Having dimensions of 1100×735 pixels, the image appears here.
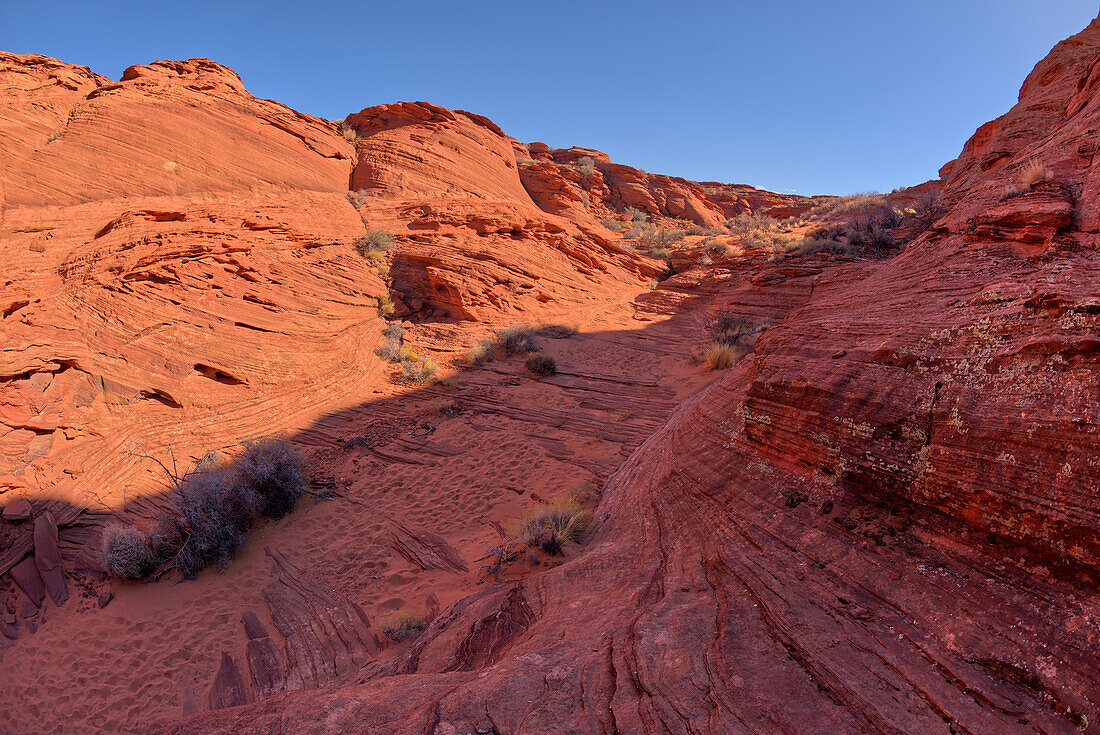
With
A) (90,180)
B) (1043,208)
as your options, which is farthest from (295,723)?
(90,180)

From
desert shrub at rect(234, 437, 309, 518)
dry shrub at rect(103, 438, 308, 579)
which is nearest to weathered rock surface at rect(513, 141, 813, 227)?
desert shrub at rect(234, 437, 309, 518)

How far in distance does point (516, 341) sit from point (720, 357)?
16.6 ft

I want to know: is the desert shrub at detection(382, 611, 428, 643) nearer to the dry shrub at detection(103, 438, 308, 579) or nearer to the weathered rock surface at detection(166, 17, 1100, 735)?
the weathered rock surface at detection(166, 17, 1100, 735)

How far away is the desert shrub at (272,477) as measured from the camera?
576 cm

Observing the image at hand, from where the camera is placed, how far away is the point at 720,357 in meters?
9.54

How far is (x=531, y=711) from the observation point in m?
1.90

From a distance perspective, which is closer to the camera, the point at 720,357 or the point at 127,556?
the point at 127,556

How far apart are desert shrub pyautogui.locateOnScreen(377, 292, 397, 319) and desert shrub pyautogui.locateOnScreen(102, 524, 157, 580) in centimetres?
809

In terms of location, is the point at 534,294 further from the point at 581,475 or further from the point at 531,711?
the point at 531,711

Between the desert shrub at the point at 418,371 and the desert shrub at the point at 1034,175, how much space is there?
970 centimetres

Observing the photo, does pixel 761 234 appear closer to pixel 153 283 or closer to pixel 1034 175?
pixel 1034 175

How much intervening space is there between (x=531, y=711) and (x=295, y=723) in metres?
1.20

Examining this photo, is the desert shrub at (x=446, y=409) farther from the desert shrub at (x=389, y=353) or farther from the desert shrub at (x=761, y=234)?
the desert shrub at (x=761, y=234)

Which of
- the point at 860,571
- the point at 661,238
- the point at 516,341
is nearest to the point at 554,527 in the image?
the point at 860,571
